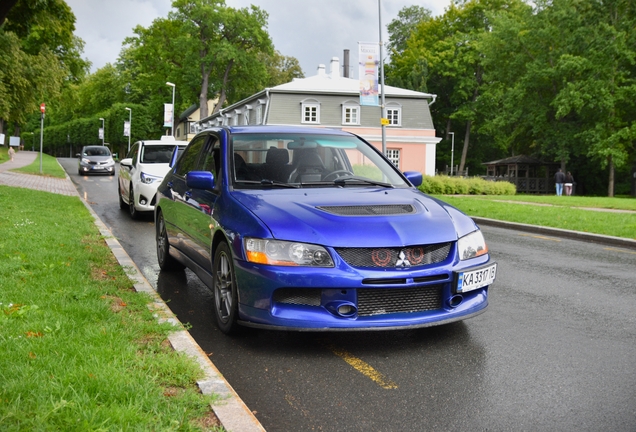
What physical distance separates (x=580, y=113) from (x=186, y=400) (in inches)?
1952

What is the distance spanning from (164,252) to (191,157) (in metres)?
1.35

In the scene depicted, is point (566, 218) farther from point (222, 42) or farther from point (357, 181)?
point (222, 42)

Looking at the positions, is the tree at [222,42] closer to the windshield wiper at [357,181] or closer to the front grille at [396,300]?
the windshield wiper at [357,181]

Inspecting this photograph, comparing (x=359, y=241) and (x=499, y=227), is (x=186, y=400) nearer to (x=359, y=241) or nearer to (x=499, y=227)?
(x=359, y=241)

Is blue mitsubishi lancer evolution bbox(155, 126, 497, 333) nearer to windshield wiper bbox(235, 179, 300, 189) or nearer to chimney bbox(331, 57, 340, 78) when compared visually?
windshield wiper bbox(235, 179, 300, 189)

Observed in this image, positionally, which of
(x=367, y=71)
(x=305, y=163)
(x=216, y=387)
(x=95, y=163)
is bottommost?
(x=216, y=387)

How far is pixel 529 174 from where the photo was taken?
58844mm

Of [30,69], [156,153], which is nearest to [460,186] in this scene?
[30,69]

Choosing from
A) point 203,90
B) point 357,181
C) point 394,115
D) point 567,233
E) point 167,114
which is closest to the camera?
point 357,181

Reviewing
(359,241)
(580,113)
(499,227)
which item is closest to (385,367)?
(359,241)

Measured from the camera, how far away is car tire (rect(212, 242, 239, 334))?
5.32 m

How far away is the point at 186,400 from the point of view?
12.1 feet

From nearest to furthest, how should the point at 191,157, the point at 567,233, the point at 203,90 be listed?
the point at 191,157
the point at 567,233
the point at 203,90

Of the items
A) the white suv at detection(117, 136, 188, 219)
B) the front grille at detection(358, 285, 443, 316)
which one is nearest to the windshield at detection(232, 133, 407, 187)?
the front grille at detection(358, 285, 443, 316)
